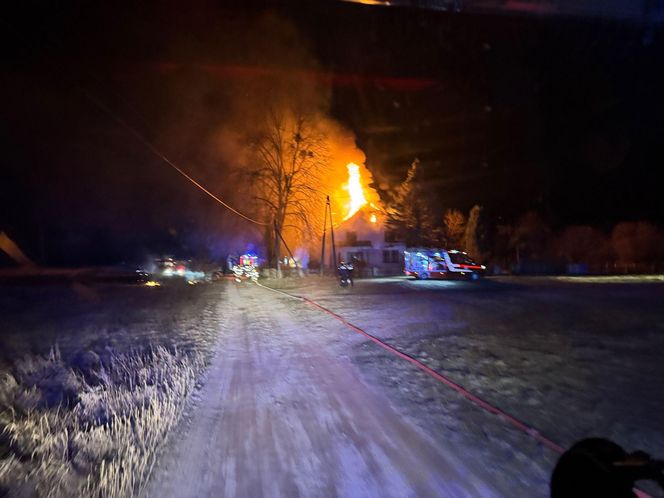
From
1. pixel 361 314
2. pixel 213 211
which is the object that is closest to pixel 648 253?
pixel 213 211

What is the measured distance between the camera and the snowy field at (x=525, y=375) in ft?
16.1

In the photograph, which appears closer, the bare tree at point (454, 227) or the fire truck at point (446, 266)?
the fire truck at point (446, 266)

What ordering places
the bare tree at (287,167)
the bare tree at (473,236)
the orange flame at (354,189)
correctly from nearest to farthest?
the bare tree at (287,167) → the orange flame at (354,189) → the bare tree at (473,236)

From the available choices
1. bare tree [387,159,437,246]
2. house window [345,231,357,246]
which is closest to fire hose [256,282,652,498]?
house window [345,231,357,246]

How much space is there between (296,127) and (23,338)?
30624 mm

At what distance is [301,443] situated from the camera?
5.02 m

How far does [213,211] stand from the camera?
47.3 m

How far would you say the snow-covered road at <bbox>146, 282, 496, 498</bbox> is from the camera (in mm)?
4055

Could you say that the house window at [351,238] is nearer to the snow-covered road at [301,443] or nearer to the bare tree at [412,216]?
the bare tree at [412,216]

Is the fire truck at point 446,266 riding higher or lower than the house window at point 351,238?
lower

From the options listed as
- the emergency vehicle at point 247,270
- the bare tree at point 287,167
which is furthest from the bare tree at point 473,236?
the emergency vehicle at point 247,270

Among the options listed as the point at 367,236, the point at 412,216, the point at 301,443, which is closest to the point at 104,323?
the point at 301,443

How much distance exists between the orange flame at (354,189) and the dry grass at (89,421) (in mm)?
41045

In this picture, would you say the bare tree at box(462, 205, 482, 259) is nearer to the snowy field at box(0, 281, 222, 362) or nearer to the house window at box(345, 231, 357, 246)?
the house window at box(345, 231, 357, 246)
